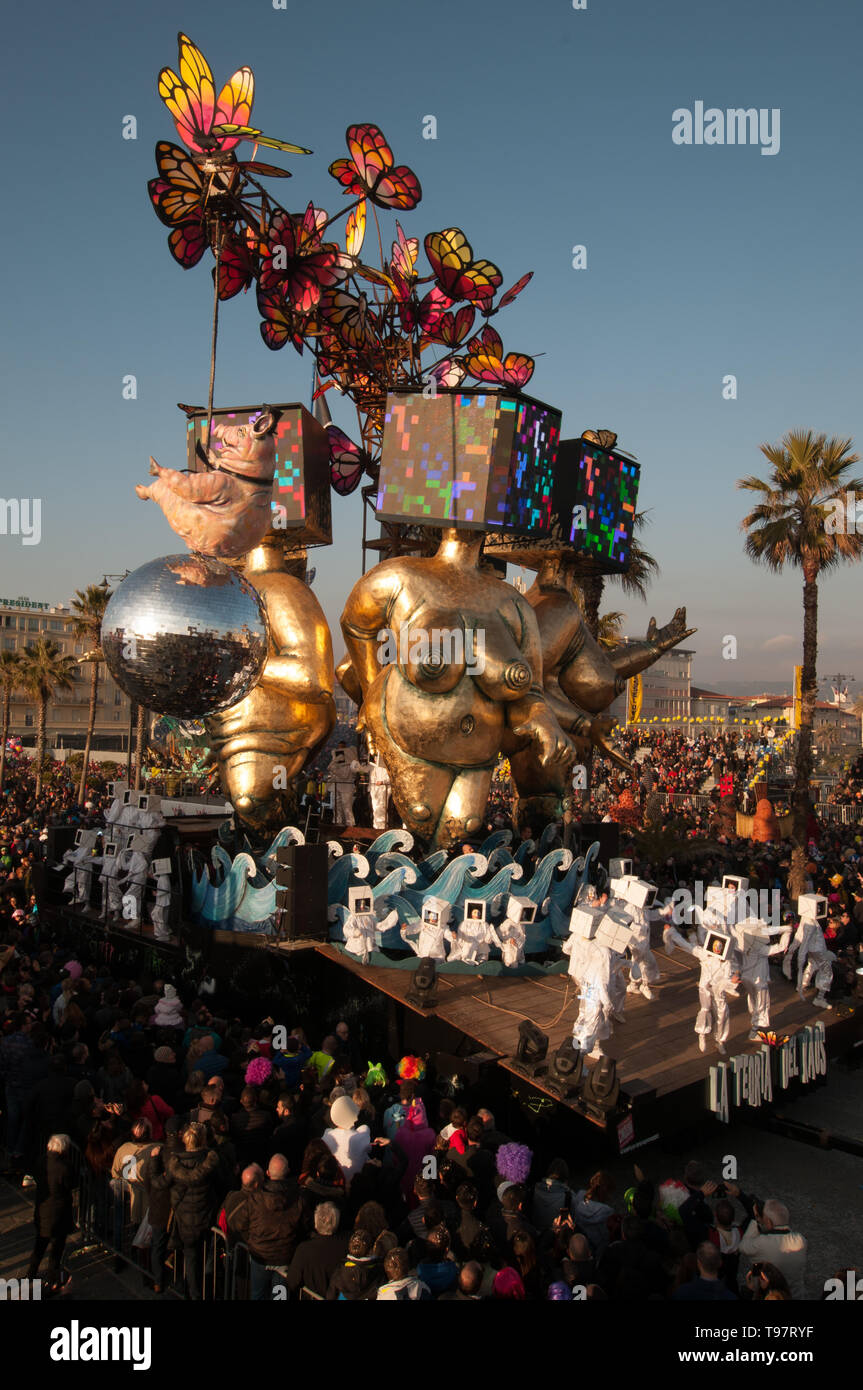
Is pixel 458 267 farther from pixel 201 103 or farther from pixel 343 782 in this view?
pixel 343 782

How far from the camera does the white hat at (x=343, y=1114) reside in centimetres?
609

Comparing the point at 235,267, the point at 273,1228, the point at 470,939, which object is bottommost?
the point at 273,1228

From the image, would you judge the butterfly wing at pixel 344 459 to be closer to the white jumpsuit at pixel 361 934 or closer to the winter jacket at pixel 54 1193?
the white jumpsuit at pixel 361 934

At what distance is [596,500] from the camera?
14688 millimetres

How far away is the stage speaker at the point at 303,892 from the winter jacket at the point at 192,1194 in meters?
5.26

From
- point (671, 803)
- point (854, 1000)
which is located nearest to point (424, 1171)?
point (854, 1000)

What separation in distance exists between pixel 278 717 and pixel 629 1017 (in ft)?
19.7

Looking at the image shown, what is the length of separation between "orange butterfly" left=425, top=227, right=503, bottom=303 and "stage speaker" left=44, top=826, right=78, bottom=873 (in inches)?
400

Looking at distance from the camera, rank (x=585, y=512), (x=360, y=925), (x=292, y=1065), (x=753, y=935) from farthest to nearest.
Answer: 1. (x=585, y=512)
2. (x=360, y=925)
3. (x=753, y=935)
4. (x=292, y=1065)

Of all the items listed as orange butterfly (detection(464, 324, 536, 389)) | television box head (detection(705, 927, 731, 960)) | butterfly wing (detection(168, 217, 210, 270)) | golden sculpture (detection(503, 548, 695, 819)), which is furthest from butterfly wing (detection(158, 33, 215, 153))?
television box head (detection(705, 927, 731, 960))

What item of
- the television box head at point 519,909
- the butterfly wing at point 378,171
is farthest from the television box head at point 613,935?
the butterfly wing at point 378,171

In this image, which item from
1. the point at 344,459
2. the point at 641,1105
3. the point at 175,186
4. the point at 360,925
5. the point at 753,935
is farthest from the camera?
the point at 344,459

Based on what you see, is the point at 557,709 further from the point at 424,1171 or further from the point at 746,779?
the point at 746,779

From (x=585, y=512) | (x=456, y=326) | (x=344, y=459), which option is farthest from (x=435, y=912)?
(x=344, y=459)
